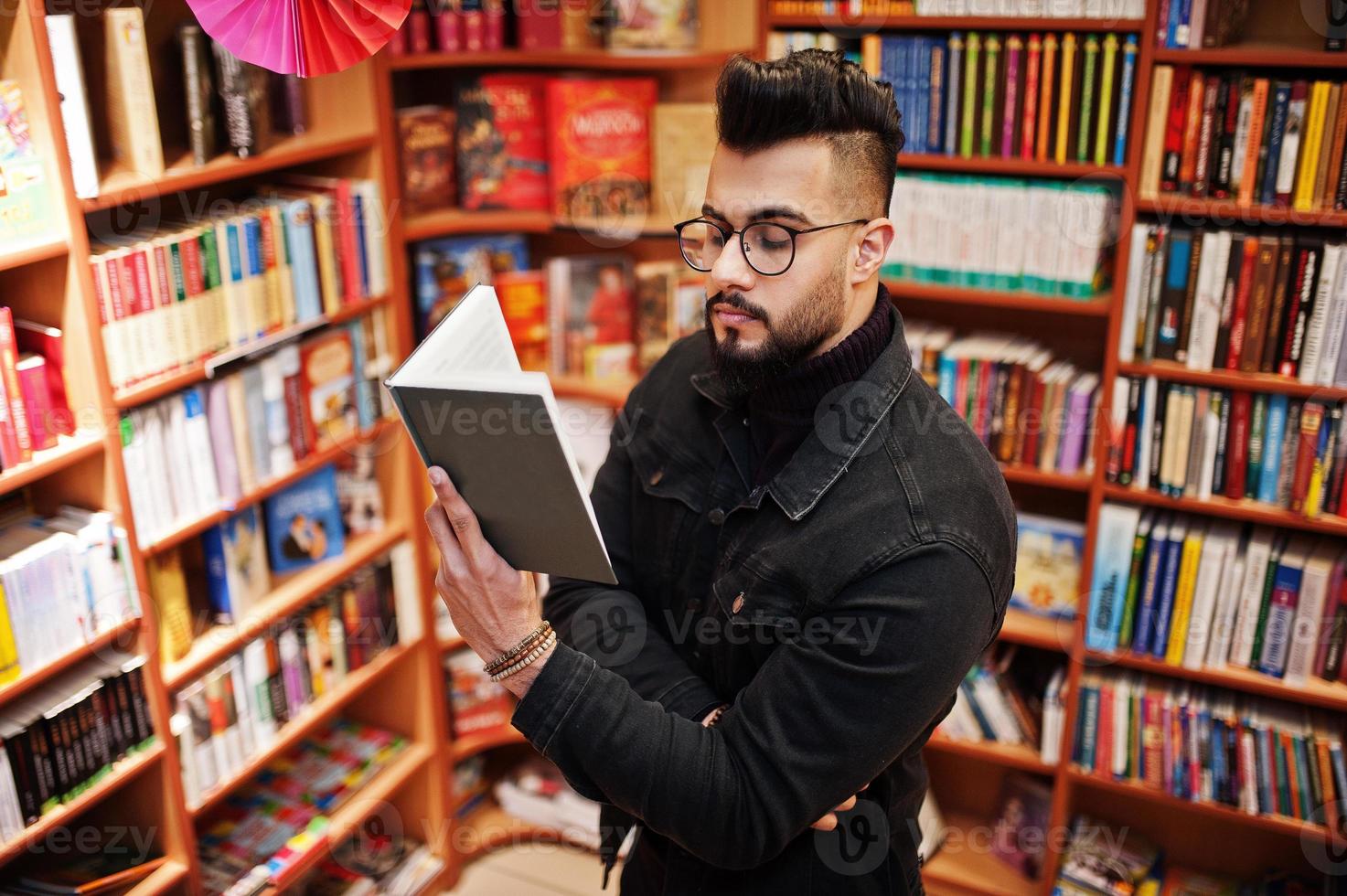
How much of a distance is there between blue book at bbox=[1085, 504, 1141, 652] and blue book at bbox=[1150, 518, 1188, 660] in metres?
0.07

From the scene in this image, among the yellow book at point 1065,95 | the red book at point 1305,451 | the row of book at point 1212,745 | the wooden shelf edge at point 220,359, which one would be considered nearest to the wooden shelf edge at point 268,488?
the wooden shelf edge at point 220,359

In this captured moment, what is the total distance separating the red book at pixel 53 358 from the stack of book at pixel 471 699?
1.22m

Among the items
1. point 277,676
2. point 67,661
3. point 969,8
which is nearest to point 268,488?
point 277,676

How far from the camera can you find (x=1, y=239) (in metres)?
1.63

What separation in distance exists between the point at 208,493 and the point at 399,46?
3.33ft

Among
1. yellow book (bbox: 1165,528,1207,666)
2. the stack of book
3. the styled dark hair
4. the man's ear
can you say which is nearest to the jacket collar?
the man's ear

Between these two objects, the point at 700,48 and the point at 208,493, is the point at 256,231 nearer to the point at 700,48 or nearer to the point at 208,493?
the point at 208,493

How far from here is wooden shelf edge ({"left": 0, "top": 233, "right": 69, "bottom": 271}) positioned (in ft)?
5.27

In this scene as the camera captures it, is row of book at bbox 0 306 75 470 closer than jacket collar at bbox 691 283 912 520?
No

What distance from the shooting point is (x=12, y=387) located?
1692 millimetres

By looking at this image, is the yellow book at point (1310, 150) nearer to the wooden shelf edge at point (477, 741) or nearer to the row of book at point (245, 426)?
the row of book at point (245, 426)

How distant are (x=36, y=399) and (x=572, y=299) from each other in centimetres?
122

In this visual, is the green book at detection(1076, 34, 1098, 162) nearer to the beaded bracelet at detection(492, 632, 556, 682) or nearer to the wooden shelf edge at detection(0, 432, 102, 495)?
the beaded bracelet at detection(492, 632, 556, 682)

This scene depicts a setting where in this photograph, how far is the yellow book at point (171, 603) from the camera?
2029 mm
